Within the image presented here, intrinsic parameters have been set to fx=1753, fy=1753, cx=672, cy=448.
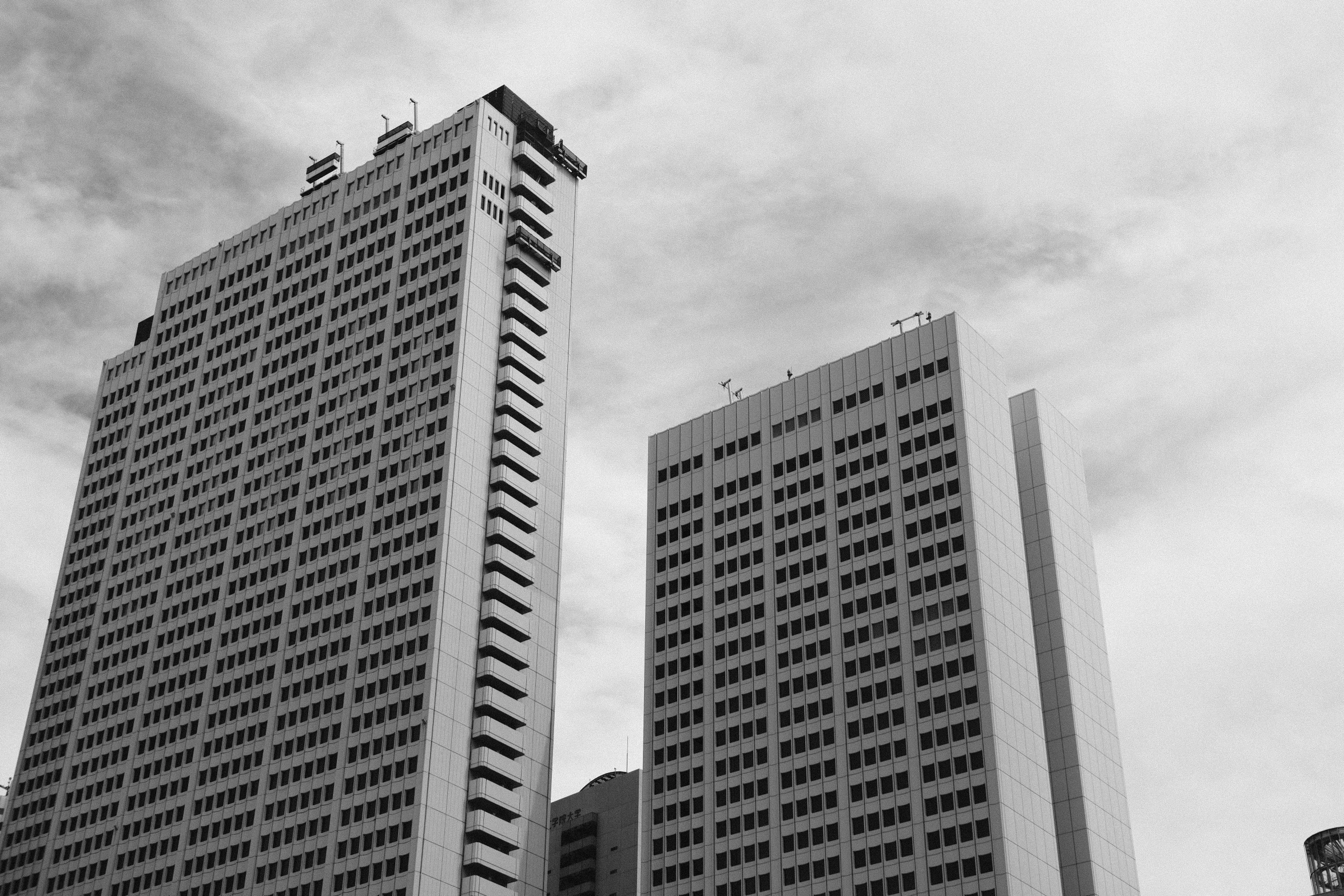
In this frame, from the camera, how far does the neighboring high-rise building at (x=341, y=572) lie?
153 meters

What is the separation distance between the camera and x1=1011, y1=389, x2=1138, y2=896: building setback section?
148m

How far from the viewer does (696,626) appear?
162 meters

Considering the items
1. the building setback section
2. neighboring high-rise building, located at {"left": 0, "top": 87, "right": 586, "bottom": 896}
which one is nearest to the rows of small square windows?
the building setback section

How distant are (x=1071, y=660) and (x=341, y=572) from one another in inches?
2685

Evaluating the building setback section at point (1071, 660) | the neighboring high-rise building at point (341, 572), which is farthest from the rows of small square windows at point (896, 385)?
the neighboring high-rise building at point (341, 572)

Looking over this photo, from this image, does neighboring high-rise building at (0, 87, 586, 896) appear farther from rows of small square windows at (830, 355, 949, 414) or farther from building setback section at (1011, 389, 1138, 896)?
building setback section at (1011, 389, 1138, 896)

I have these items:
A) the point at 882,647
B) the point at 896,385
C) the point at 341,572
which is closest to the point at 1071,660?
the point at 882,647

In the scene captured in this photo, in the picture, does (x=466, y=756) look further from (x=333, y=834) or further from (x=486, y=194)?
(x=486, y=194)

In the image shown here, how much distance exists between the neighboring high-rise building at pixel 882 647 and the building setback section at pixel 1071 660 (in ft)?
0.83

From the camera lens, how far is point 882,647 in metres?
149

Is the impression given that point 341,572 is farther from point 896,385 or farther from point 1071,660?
point 1071,660

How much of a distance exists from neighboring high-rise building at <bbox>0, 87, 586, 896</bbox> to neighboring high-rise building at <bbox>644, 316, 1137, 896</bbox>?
1496cm

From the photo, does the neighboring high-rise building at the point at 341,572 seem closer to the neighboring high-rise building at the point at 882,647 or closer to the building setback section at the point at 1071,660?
the neighboring high-rise building at the point at 882,647

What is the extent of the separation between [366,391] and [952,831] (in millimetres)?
A: 75170
